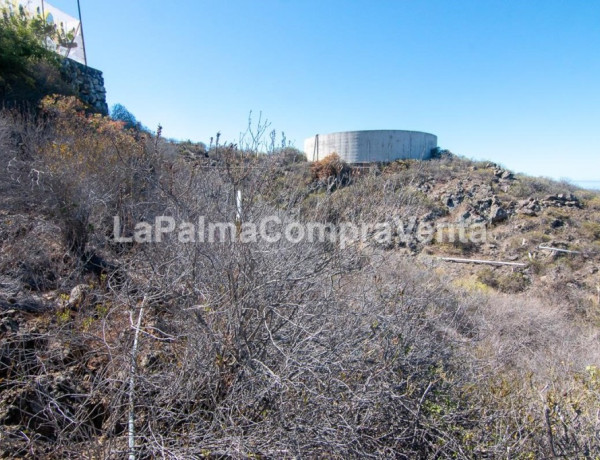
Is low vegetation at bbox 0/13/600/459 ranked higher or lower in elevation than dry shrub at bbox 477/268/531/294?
higher

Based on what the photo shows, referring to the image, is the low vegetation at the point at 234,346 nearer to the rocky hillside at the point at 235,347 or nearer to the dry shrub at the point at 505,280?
the rocky hillside at the point at 235,347

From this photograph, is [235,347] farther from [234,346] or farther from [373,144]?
[373,144]

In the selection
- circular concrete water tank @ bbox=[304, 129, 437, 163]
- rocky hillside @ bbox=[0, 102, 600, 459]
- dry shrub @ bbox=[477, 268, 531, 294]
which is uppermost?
circular concrete water tank @ bbox=[304, 129, 437, 163]

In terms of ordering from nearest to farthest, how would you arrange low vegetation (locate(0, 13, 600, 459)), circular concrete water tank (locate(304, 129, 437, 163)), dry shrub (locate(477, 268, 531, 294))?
1. low vegetation (locate(0, 13, 600, 459))
2. dry shrub (locate(477, 268, 531, 294))
3. circular concrete water tank (locate(304, 129, 437, 163))

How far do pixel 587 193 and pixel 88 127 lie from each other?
1685cm

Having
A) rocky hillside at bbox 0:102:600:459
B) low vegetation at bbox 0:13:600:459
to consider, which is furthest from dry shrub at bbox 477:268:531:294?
low vegetation at bbox 0:13:600:459

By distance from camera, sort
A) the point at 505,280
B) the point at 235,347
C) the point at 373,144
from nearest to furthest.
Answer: the point at 235,347 → the point at 505,280 → the point at 373,144

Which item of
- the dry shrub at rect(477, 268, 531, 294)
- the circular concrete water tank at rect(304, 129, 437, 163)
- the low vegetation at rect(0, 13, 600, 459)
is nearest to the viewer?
the low vegetation at rect(0, 13, 600, 459)

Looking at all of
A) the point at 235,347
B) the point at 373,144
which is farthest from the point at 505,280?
the point at 235,347

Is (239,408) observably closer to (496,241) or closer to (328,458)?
(328,458)

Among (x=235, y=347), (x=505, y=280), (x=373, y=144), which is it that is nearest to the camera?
(x=235, y=347)

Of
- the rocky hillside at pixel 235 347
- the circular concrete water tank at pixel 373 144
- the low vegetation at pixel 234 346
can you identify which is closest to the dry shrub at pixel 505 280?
the rocky hillside at pixel 235 347

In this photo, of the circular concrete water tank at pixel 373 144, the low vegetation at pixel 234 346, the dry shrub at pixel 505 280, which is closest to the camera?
the low vegetation at pixel 234 346

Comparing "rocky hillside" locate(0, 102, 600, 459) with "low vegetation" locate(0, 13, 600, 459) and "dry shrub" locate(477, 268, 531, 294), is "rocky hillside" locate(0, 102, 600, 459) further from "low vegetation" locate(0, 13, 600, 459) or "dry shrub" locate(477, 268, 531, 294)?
"dry shrub" locate(477, 268, 531, 294)
